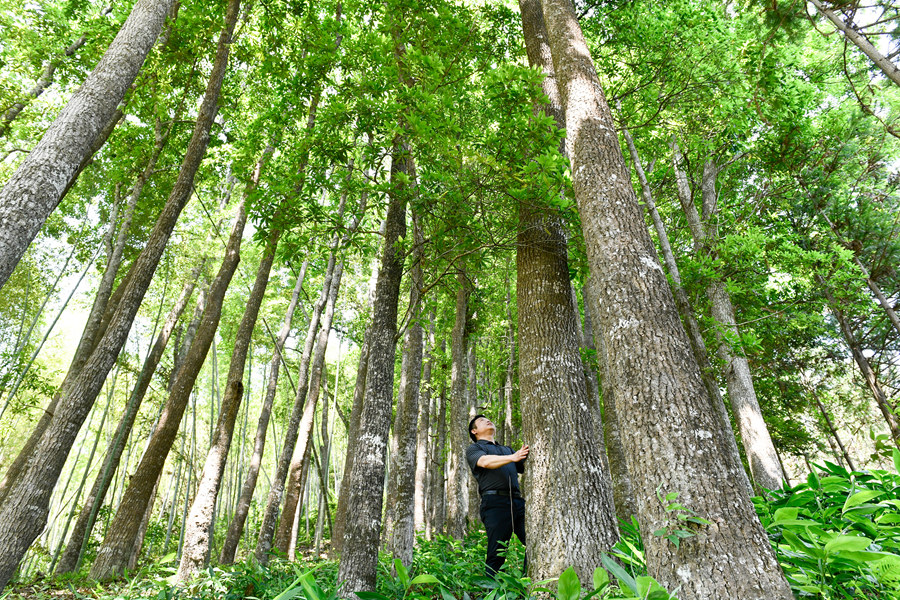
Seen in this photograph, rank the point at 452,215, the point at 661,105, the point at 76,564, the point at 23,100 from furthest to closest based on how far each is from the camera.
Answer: the point at 23,100
the point at 76,564
the point at 661,105
the point at 452,215

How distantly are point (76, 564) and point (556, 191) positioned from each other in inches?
395

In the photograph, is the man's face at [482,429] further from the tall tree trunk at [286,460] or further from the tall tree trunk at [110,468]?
the tall tree trunk at [110,468]

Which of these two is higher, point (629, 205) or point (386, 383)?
point (629, 205)

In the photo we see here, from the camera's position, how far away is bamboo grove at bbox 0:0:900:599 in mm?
2754

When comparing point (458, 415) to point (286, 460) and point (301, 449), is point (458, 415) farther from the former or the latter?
point (286, 460)

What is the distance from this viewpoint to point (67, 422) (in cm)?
434

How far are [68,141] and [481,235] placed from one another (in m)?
3.43

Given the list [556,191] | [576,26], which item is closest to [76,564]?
[556,191]

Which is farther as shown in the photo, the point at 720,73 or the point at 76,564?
the point at 76,564

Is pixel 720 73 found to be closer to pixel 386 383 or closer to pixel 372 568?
pixel 386 383

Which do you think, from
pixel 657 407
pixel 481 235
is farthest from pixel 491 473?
pixel 657 407

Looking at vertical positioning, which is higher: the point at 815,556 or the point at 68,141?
the point at 68,141

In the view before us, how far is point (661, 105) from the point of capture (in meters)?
6.03

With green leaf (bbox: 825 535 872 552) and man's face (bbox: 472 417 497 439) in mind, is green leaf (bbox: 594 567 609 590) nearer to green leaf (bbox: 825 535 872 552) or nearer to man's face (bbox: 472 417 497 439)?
green leaf (bbox: 825 535 872 552)
